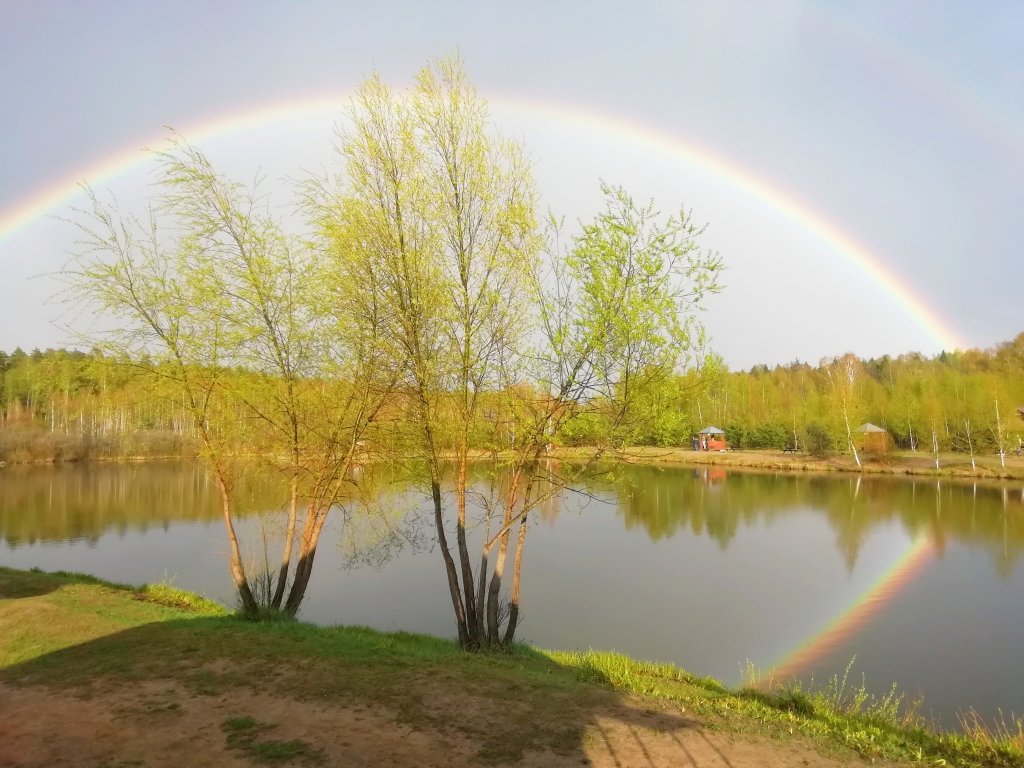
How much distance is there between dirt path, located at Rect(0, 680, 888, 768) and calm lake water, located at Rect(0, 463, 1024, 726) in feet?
14.0

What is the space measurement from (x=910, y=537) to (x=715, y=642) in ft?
58.2

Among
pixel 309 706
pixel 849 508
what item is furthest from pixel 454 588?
pixel 849 508

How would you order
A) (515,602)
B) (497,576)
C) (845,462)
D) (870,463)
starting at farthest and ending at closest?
(845,462) → (870,463) → (515,602) → (497,576)

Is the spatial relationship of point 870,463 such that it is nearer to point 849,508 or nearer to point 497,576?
point 849,508

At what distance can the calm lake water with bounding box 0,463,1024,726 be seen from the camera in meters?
12.8

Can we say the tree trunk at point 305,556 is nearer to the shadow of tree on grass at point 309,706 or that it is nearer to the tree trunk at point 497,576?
the shadow of tree on grass at point 309,706

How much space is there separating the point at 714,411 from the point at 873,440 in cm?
2638

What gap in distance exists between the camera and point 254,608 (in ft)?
32.8

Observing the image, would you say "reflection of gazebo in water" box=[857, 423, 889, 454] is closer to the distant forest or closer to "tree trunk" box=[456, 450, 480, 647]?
the distant forest

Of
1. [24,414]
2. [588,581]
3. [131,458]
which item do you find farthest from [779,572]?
[24,414]

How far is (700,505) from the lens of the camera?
3597cm

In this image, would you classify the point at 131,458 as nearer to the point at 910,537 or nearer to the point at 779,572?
the point at 779,572

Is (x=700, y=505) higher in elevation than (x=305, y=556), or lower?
lower

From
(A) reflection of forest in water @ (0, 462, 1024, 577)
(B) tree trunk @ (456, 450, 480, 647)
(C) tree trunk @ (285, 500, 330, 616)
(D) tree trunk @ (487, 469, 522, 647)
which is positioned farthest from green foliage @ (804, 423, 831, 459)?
(C) tree trunk @ (285, 500, 330, 616)
